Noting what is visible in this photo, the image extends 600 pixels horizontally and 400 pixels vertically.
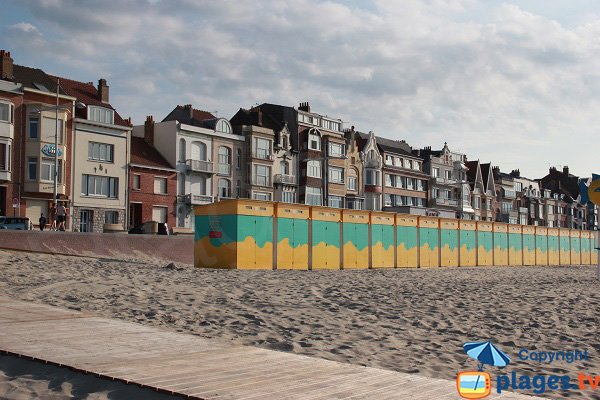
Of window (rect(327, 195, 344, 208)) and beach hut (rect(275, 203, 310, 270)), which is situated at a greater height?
window (rect(327, 195, 344, 208))

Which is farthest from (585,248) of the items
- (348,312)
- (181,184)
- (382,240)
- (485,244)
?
(348,312)

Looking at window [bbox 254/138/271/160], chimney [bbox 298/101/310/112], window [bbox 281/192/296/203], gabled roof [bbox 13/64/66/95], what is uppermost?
chimney [bbox 298/101/310/112]

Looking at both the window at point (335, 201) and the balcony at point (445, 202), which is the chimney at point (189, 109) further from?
the balcony at point (445, 202)

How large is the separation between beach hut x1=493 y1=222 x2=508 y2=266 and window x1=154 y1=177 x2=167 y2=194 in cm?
2727

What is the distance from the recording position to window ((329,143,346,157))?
70969mm

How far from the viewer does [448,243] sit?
36.0 metres

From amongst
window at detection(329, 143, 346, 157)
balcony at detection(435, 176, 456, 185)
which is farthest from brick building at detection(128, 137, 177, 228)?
balcony at detection(435, 176, 456, 185)

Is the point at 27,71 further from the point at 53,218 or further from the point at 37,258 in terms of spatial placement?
the point at 37,258

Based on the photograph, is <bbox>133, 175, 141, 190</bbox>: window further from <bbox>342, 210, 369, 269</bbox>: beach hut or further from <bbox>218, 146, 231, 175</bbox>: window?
<bbox>342, 210, 369, 269</bbox>: beach hut

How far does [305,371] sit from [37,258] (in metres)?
17.7

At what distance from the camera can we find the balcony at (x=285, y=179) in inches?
2544

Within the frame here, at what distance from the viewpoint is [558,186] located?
400 feet

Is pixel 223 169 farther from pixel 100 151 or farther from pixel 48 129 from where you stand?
pixel 48 129

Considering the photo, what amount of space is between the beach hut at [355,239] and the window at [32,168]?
2699 centimetres
